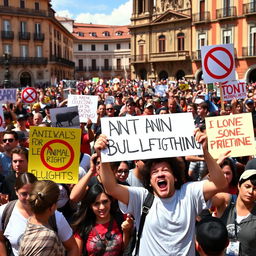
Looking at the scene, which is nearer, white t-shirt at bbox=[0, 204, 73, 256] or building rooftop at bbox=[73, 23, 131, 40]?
white t-shirt at bbox=[0, 204, 73, 256]

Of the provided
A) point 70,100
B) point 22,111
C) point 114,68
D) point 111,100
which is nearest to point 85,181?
point 70,100

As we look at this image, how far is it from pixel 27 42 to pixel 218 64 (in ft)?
143

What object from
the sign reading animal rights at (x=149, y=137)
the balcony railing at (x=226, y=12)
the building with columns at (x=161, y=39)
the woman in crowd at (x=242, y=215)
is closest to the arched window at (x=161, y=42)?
the building with columns at (x=161, y=39)

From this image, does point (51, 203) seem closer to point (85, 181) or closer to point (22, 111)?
point (85, 181)

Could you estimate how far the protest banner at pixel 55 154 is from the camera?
398 centimetres

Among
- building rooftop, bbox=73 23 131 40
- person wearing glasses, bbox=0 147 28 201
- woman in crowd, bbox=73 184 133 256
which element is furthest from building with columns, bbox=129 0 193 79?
woman in crowd, bbox=73 184 133 256

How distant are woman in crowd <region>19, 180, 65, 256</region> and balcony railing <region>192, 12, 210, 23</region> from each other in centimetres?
3726

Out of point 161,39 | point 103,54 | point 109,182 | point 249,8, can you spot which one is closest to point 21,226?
point 109,182

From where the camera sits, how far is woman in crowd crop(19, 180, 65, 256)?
261 cm

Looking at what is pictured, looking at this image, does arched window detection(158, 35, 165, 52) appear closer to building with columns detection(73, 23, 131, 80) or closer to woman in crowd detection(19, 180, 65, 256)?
building with columns detection(73, 23, 131, 80)

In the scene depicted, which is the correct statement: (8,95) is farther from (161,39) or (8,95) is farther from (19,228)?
(161,39)

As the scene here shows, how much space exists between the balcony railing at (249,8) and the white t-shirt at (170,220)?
34419 millimetres

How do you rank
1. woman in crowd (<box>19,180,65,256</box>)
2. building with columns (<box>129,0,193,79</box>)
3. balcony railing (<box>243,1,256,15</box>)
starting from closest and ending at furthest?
woman in crowd (<box>19,180,65,256</box>) < balcony railing (<box>243,1,256,15</box>) < building with columns (<box>129,0,193,79</box>)

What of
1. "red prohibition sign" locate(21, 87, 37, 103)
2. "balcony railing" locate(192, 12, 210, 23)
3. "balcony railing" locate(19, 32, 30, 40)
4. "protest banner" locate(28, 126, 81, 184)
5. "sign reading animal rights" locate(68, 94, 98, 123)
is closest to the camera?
"protest banner" locate(28, 126, 81, 184)
